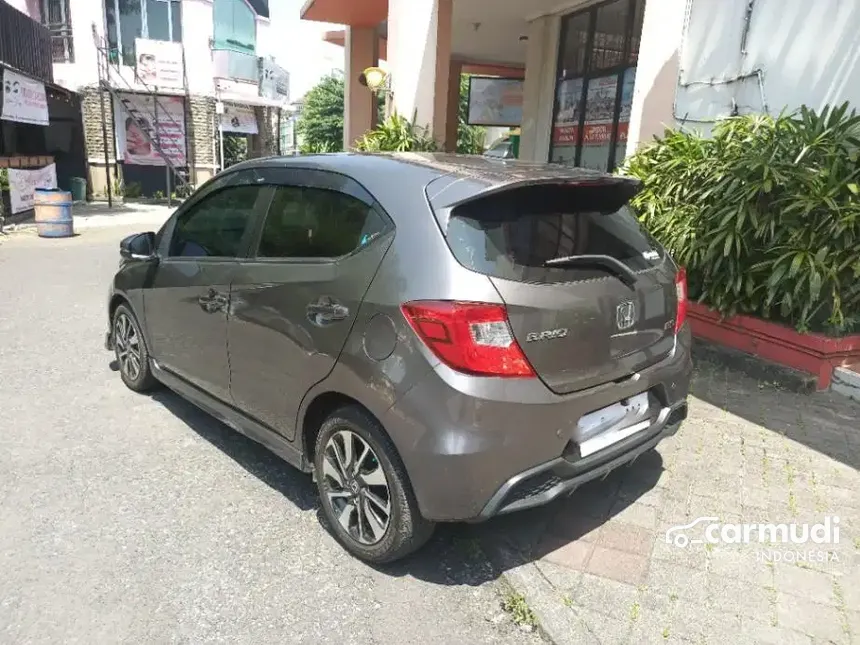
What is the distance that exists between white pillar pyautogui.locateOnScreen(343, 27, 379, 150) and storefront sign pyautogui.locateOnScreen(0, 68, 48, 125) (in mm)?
6862

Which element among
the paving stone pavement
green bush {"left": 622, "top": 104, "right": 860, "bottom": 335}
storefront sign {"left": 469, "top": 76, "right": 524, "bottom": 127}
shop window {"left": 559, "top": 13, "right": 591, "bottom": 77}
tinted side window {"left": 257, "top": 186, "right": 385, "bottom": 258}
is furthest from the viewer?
storefront sign {"left": 469, "top": 76, "right": 524, "bottom": 127}

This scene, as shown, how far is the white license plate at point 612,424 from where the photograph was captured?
9.04ft

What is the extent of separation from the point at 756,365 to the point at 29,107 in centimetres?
1576

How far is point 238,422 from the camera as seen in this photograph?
3533 millimetres

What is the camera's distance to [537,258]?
2662 millimetres

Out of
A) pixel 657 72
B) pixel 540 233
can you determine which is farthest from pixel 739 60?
pixel 540 233

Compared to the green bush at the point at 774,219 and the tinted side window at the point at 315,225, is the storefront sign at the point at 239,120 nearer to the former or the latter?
the green bush at the point at 774,219

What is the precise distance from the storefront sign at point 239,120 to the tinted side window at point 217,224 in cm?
2200

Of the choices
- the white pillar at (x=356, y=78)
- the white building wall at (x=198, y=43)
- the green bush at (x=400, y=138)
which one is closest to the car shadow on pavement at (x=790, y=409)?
the green bush at (x=400, y=138)

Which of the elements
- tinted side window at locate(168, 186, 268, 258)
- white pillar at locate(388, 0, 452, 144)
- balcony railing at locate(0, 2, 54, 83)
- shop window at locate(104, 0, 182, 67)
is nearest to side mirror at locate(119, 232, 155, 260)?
tinted side window at locate(168, 186, 268, 258)

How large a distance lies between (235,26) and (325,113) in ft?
42.6

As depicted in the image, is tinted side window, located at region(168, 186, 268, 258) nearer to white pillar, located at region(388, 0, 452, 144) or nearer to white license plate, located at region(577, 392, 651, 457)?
white license plate, located at region(577, 392, 651, 457)

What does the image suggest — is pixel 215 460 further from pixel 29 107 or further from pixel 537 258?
pixel 29 107

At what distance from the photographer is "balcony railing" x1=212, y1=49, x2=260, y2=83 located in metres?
Answer: 23.5
